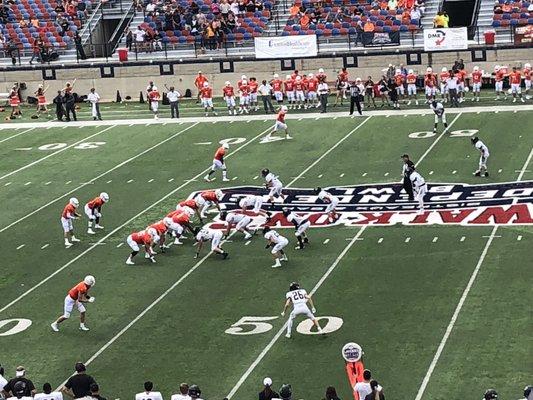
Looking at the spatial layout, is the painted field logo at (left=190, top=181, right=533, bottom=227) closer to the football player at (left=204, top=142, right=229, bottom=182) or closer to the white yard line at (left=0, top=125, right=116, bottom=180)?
the football player at (left=204, top=142, right=229, bottom=182)

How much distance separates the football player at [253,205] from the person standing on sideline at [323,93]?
1442 centimetres

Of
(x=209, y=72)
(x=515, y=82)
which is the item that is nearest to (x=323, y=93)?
(x=515, y=82)

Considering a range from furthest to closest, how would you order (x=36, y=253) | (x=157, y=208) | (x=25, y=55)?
1. (x=25, y=55)
2. (x=157, y=208)
3. (x=36, y=253)

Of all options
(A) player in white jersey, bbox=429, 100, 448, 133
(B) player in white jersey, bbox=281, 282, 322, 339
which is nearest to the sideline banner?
(A) player in white jersey, bbox=429, 100, 448, 133

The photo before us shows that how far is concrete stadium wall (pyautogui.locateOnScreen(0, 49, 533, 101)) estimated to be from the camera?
169 feet

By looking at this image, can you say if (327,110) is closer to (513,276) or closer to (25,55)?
(25,55)

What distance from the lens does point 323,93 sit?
47.9 m

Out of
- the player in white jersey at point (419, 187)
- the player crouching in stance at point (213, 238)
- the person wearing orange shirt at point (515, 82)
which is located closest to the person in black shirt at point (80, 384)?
the player crouching in stance at point (213, 238)

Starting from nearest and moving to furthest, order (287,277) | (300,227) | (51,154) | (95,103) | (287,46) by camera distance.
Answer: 1. (287,277)
2. (300,227)
3. (51,154)
4. (95,103)
5. (287,46)

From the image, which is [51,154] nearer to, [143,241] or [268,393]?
[143,241]

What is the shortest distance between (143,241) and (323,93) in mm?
18993

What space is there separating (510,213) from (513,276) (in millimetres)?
5266

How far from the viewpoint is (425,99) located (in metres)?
49.8

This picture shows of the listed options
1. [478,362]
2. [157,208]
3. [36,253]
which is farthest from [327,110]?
[478,362]
